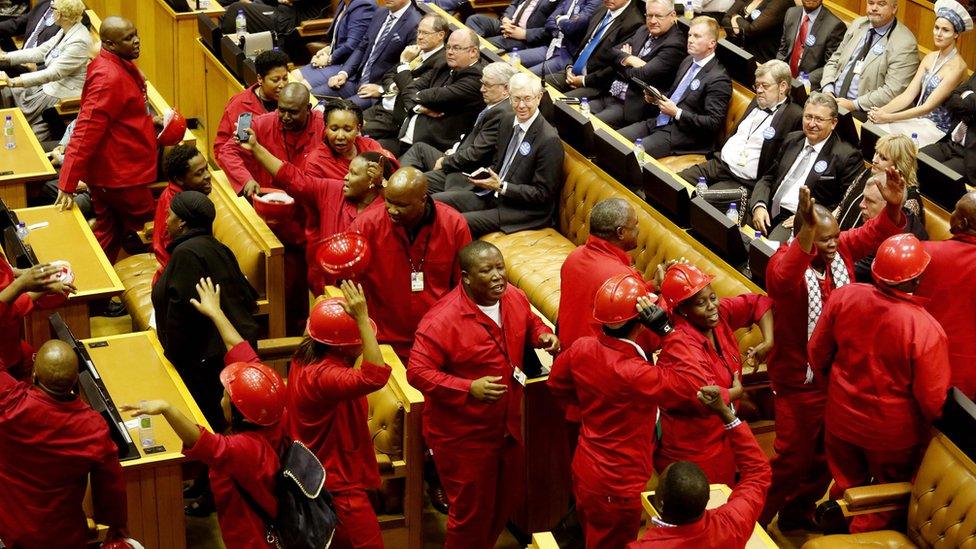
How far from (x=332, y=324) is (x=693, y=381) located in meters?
1.27

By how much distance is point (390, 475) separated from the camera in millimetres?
5477

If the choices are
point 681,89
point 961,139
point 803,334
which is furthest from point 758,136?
point 803,334

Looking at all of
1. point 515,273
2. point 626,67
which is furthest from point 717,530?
point 626,67

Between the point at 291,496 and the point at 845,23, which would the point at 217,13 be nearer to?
the point at 845,23

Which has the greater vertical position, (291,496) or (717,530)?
(717,530)

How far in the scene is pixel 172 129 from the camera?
752 cm

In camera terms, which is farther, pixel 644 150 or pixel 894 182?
pixel 644 150

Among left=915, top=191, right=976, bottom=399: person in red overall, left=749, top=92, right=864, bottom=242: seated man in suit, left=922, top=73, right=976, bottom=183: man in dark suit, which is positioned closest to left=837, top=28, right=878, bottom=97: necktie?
left=922, top=73, right=976, bottom=183: man in dark suit

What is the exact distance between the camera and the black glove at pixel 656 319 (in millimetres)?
4668

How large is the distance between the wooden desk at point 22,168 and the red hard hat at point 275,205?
1350 mm

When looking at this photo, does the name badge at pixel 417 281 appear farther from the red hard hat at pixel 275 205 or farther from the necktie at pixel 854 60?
the necktie at pixel 854 60

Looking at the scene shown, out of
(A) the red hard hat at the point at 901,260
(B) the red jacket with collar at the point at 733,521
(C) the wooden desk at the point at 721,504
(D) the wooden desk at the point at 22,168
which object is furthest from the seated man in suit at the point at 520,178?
(B) the red jacket with collar at the point at 733,521

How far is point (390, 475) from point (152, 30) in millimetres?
5697

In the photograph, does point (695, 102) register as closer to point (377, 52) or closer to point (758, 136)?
point (758, 136)
